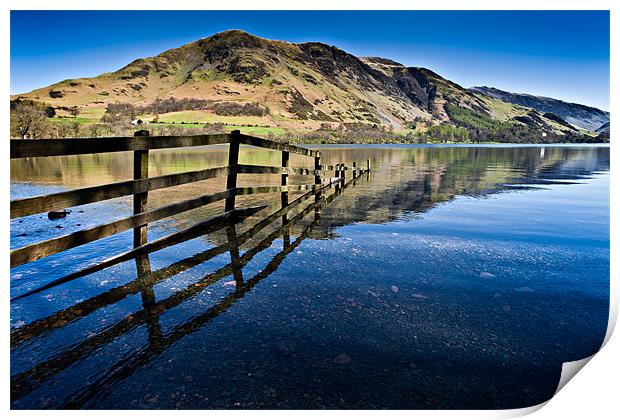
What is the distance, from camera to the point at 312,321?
3957 mm

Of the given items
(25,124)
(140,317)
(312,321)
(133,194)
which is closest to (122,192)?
(133,194)

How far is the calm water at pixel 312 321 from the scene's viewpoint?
2.90m

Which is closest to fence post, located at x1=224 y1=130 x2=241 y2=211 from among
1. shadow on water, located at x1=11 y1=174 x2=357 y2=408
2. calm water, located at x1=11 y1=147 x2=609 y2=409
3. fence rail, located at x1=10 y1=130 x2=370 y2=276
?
fence rail, located at x1=10 y1=130 x2=370 y2=276

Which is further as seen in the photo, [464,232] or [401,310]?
[464,232]

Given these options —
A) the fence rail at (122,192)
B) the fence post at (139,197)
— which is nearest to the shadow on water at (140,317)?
the fence post at (139,197)

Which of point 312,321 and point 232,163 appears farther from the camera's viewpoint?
point 232,163

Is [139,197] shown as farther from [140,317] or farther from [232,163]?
[232,163]

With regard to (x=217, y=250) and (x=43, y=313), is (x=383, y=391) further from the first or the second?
(x=217, y=250)

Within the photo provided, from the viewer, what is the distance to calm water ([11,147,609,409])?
9.51 feet

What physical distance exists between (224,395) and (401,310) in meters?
A: 2.21

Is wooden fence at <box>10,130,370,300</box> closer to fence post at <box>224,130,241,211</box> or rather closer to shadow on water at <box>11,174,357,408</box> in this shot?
fence post at <box>224,130,241,211</box>

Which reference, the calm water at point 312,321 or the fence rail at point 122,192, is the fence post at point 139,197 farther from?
the calm water at point 312,321

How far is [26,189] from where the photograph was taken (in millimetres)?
13672

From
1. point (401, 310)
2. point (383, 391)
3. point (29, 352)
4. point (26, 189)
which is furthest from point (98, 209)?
point (383, 391)
